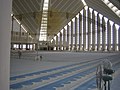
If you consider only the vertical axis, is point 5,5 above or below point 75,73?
above

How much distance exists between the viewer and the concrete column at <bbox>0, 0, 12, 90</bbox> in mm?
1382

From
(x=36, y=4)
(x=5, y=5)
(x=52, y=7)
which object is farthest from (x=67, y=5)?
(x=5, y=5)

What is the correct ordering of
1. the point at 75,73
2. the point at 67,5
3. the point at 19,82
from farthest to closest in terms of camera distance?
the point at 67,5 → the point at 75,73 → the point at 19,82

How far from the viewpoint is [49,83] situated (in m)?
7.23

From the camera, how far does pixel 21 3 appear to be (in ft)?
139

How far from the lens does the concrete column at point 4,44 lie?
1.38 metres

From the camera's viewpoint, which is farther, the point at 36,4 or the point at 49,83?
the point at 36,4

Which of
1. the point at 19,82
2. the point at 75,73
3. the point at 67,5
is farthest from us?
the point at 67,5

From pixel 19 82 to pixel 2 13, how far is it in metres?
5.91

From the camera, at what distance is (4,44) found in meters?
1.40

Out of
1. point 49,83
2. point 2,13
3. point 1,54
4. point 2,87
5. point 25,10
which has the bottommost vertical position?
point 49,83

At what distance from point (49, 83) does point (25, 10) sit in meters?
37.0

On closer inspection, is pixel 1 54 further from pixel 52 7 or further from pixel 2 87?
pixel 52 7

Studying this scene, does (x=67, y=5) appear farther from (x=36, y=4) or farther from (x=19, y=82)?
(x=19, y=82)
